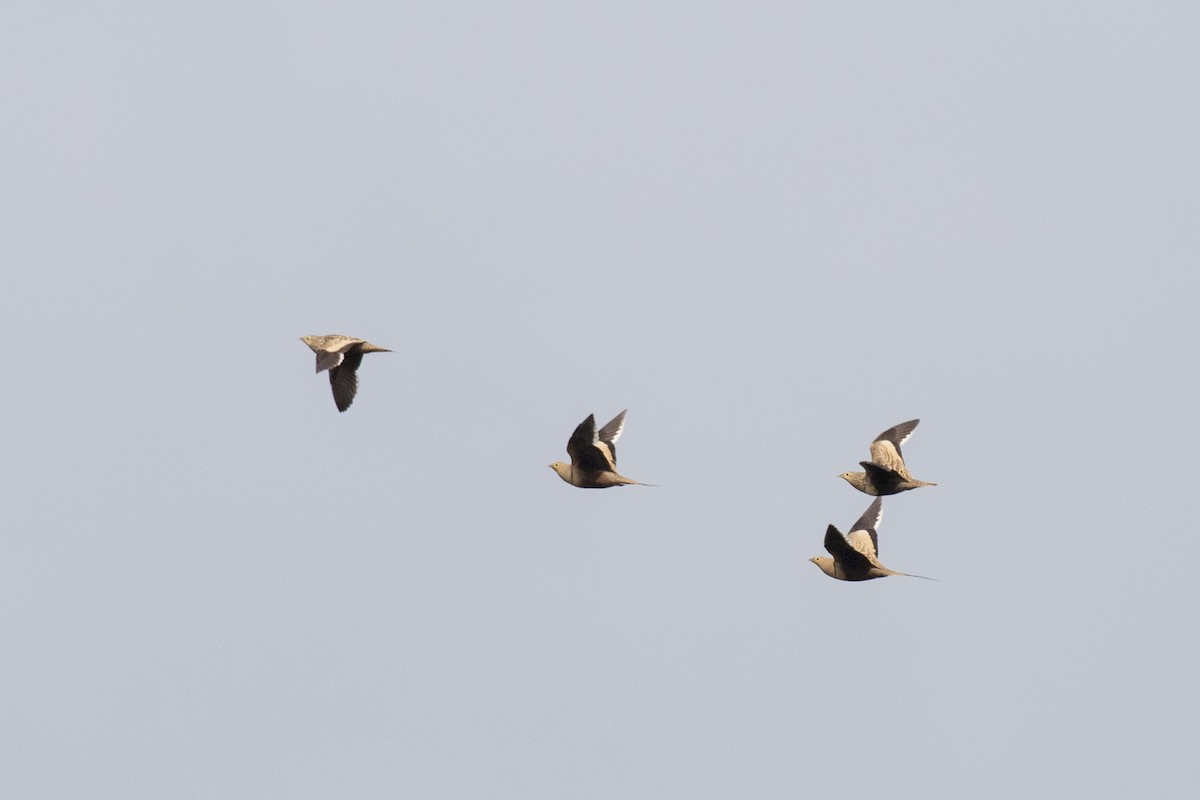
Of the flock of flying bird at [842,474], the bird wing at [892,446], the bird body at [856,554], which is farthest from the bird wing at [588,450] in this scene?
the bird wing at [892,446]

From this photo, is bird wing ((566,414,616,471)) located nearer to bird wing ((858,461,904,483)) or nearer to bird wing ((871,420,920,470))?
bird wing ((858,461,904,483))

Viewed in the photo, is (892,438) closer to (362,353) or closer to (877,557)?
(877,557)

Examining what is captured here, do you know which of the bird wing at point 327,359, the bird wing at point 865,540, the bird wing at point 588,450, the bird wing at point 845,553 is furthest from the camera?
the bird wing at point 327,359

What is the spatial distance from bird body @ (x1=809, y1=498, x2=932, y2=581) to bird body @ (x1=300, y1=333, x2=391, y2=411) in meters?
13.2

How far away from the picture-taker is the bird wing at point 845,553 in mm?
48344

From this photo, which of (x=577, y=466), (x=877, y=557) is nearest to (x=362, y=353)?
(x=577, y=466)

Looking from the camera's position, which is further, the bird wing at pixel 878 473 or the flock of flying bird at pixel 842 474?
the bird wing at pixel 878 473

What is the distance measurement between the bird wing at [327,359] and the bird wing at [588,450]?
22.6ft

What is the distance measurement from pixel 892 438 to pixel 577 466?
1026 cm

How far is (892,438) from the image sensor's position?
57000 mm

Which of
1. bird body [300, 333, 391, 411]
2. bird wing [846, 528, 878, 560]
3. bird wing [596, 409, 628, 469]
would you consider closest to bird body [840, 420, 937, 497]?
bird wing [846, 528, 878, 560]

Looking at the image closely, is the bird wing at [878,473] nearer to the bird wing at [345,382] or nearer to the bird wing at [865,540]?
the bird wing at [865,540]

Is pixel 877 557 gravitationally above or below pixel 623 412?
below

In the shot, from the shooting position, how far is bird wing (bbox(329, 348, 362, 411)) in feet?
182
